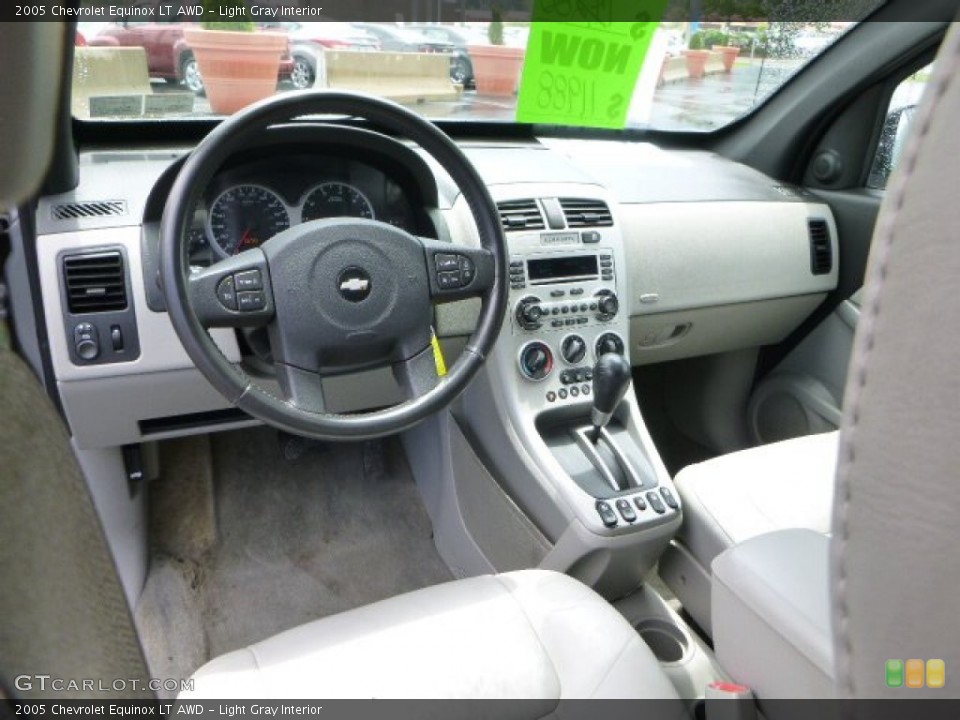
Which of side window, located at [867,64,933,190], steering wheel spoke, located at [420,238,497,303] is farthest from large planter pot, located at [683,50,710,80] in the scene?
steering wheel spoke, located at [420,238,497,303]

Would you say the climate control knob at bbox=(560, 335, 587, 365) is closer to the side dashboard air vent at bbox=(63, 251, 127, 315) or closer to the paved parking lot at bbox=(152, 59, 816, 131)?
the paved parking lot at bbox=(152, 59, 816, 131)

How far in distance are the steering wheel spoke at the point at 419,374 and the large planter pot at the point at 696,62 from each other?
1149mm

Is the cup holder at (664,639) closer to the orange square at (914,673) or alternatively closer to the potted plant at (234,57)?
the orange square at (914,673)

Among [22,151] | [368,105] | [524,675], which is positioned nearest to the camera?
[524,675]

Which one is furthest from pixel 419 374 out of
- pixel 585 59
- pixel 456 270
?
pixel 585 59

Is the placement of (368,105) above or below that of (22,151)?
above

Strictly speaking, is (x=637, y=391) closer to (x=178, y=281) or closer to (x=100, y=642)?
(x=178, y=281)

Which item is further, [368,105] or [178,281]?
[368,105]

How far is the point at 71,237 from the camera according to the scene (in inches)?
54.0

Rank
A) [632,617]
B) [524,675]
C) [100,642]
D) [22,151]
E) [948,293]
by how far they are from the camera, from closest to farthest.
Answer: [948,293] < [100,642] < [524,675] < [22,151] < [632,617]

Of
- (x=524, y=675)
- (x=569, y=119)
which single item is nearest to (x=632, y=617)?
(x=524, y=675)

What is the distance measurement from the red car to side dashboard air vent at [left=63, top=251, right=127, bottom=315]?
41 cm

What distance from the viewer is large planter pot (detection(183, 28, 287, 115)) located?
4.87 ft

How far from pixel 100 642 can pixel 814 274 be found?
202cm
